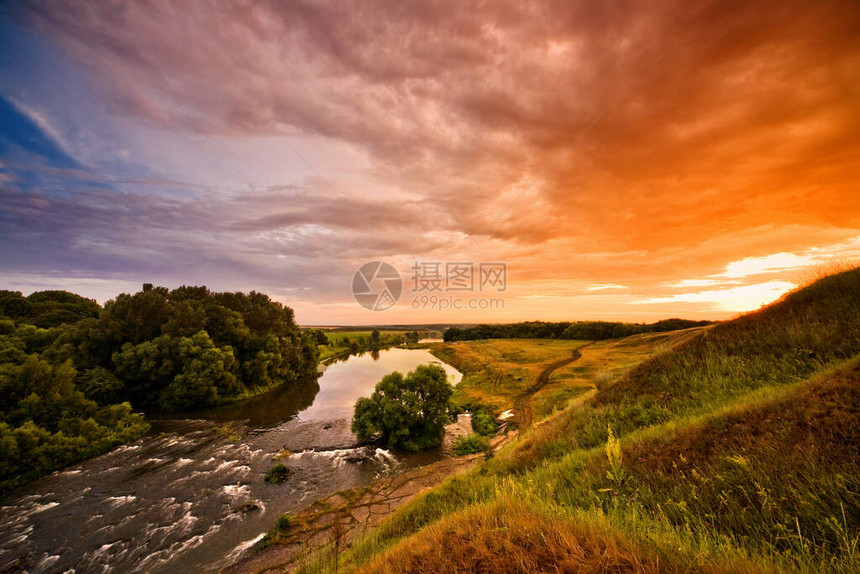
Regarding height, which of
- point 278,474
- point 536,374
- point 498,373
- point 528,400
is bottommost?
point 278,474

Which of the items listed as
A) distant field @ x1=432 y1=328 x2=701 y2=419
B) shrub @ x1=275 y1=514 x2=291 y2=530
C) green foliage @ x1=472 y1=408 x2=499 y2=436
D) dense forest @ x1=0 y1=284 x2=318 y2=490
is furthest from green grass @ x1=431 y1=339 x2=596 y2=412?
dense forest @ x1=0 y1=284 x2=318 y2=490

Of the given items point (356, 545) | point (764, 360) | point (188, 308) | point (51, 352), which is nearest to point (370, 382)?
point (188, 308)

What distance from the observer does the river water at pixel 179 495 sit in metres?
13.0

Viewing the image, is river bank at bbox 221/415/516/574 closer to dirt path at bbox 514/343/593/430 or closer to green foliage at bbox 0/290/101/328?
dirt path at bbox 514/343/593/430

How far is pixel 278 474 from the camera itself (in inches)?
776

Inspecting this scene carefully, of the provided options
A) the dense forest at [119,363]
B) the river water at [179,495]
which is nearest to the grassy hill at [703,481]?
the river water at [179,495]

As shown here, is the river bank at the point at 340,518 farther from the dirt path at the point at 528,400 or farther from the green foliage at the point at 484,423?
the dirt path at the point at 528,400

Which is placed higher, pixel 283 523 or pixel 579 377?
pixel 579 377

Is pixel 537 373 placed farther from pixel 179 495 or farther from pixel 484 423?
pixel 179 495

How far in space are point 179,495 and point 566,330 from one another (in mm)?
95031

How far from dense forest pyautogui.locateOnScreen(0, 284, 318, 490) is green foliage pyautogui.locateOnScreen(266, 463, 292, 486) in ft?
47.4

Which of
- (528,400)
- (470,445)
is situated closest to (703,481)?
(470,445)

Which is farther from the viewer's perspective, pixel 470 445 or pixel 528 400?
pixel 528 400

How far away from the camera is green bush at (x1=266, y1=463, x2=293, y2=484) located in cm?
1912
